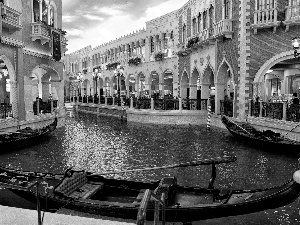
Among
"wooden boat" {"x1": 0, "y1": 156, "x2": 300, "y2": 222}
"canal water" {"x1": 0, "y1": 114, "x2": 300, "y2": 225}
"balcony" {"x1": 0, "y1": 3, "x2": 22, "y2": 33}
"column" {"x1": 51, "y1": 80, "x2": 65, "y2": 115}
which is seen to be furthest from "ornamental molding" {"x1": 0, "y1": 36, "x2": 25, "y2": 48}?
"wooden boat" {"x1": 0, "y1": 156, "x2": 300, "y2": 222}

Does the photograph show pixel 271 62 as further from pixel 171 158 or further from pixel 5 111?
pixel 5 111

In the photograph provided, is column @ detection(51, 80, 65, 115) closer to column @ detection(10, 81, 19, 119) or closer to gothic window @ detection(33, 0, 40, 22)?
gothic window @ detection(33, 0, 40, 22)

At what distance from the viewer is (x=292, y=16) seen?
12156mm

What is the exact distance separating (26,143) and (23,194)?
5.91 metres

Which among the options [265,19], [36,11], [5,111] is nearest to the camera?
[5,111]

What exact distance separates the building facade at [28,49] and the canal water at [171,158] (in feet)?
6.15

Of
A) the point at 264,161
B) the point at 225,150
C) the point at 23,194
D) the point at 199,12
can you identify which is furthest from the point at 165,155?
the point at 199,12

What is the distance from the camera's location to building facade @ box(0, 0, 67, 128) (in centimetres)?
1137

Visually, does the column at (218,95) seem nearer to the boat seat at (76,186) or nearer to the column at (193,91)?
the column at (193,91)

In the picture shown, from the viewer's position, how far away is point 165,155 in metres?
9.59

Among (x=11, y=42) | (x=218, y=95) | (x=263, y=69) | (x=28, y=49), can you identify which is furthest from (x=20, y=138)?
(x=218, y=95)

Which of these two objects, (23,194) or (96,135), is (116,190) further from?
(96,135)

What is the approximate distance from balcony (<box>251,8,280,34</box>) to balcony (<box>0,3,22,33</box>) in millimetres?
9239

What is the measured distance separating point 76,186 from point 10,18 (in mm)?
8402
